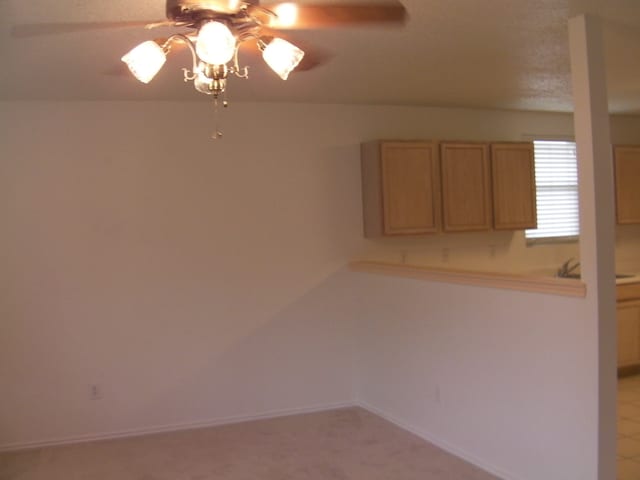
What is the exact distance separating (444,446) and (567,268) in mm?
2789

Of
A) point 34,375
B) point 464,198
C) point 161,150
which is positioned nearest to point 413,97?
point 464,198

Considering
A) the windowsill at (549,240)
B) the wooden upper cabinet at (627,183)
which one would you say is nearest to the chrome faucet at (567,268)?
the windowsill at (549,240)

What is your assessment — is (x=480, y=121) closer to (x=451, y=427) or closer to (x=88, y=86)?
(x=451, y=427)

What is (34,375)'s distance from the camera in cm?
466

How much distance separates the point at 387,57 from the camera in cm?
389

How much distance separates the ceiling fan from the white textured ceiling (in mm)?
512

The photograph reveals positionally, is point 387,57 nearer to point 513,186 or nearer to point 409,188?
point 409,188

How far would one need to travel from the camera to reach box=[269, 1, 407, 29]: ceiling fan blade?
7.25 ft

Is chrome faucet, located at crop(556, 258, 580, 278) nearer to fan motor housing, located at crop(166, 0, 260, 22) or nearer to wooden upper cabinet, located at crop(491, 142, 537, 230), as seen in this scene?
wooden upper cabinet, located at crop(491, 142, 537, 230)

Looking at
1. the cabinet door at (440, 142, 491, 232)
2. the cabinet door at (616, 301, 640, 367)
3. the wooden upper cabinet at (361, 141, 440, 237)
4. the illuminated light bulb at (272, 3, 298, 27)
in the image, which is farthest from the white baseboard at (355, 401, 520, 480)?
the illuminated light bulb at (272, 3, 298, 27)

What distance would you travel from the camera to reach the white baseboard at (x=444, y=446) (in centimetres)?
380

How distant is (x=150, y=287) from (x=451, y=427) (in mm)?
2380

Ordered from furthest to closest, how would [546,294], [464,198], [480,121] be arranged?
[480,121] → [464,198] → [546,294]

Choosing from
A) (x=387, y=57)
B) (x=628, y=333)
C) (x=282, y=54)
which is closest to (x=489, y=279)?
(x=387, y=57)
